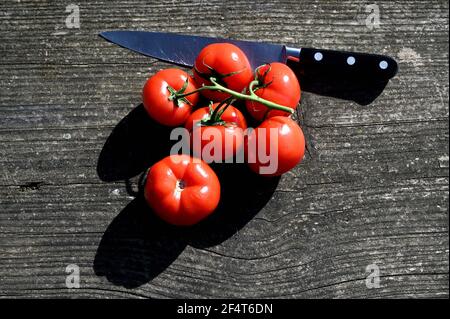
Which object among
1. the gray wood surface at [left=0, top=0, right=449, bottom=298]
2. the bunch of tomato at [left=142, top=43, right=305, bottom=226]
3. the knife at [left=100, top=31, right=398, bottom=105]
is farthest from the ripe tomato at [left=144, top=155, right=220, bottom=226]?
the knife at [left=100, top=31, right=398, bottom=105]

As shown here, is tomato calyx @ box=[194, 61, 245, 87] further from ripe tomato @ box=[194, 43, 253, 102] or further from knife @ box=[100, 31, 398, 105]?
knife @ box=[100, 31, 398, 105]

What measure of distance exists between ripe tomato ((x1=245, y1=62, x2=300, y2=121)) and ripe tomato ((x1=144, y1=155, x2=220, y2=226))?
0.72 ft

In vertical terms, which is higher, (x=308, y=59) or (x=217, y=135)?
(x=308, y=59)

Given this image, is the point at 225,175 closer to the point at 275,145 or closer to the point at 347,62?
the point at 275,145

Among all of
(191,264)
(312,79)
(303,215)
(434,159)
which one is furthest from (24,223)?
(434,159)

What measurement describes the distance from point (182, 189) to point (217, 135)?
165mm

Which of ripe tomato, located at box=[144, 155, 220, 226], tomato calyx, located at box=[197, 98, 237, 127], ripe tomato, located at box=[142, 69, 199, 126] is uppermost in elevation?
ripe tomato, located at box=[142, 69, 199, 126]

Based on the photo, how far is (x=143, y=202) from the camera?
1.62m

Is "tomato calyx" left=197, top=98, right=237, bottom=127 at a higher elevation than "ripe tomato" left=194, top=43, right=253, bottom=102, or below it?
below

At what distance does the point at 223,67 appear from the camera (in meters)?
1.54

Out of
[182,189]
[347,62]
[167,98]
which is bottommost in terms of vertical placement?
[182,189]

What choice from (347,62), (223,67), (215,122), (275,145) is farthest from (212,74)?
(347,62)

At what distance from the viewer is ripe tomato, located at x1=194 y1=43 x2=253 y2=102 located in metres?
1.54

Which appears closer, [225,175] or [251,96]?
[251,96]
